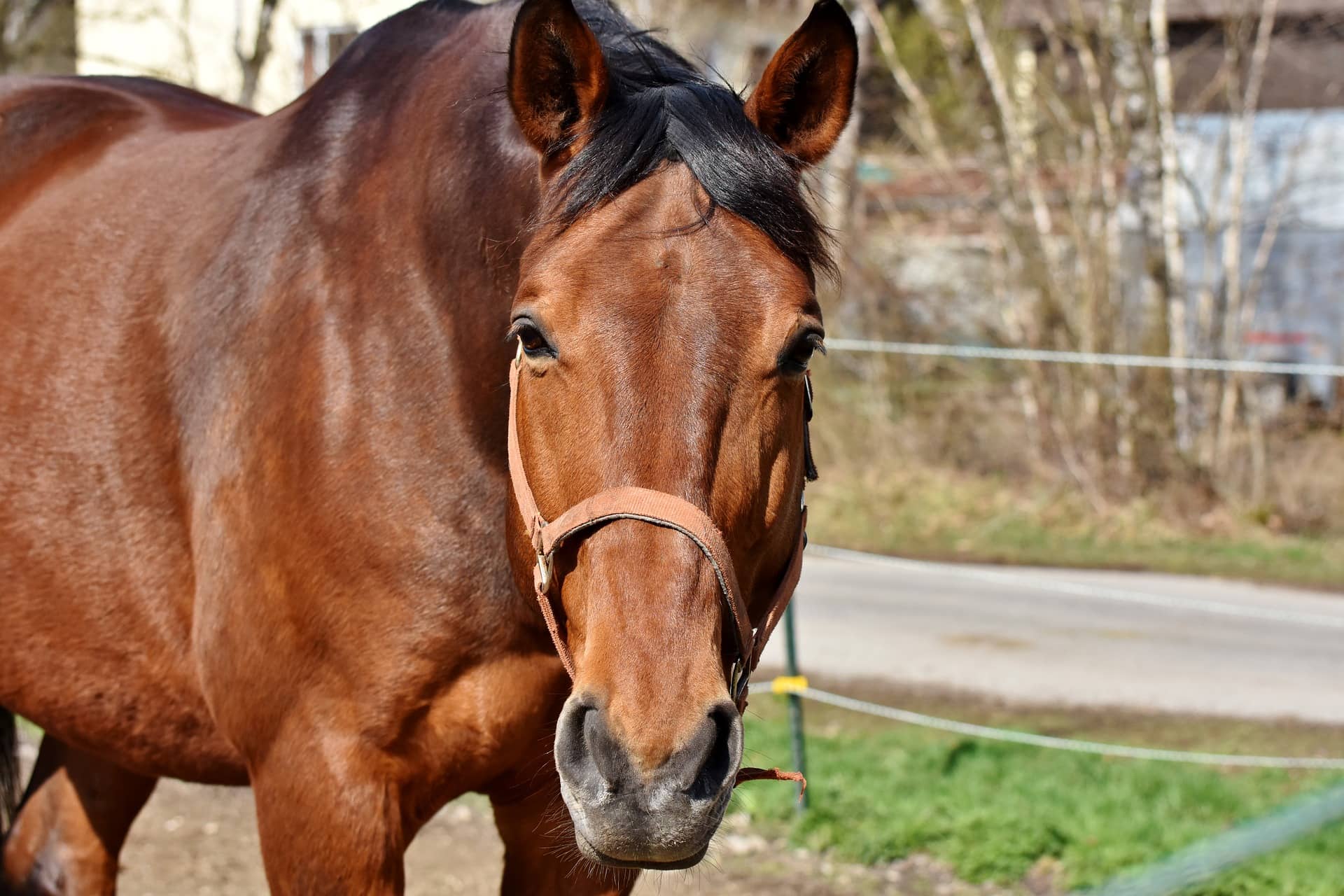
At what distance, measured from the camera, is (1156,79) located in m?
11.0

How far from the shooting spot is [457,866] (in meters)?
4.59

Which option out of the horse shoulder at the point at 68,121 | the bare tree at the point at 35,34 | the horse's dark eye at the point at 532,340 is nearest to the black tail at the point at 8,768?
the horse shoulder at the point at 68,121

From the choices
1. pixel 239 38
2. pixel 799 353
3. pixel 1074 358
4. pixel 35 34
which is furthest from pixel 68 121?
pixel 35 34

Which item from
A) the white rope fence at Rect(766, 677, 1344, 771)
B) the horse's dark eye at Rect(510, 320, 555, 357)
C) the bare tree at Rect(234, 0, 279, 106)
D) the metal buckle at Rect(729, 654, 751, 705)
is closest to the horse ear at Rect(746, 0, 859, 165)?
the horse's dark eye at Rect(510, 320, 555, 357)

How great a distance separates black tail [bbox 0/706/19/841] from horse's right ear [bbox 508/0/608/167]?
104 inches

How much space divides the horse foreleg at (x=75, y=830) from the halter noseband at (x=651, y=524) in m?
1.73

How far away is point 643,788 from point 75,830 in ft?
7.17

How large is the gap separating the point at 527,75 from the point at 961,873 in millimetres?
3190

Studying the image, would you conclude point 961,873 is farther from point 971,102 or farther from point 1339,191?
point 1339,191

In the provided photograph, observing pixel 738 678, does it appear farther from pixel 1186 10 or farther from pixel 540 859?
pixel 1186 10

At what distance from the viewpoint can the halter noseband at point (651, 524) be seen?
73.8 inches

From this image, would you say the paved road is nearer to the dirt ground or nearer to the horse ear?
the dirt ground

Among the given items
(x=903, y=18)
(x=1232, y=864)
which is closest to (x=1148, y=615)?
(x=1232, y=864)

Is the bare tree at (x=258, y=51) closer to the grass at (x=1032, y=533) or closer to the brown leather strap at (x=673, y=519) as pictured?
the grass at (x=1032, y=533)
